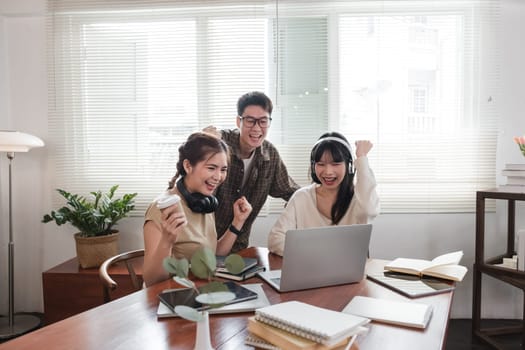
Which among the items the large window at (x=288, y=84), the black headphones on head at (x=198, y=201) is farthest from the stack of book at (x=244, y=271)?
the large window at (x=288, y=84)

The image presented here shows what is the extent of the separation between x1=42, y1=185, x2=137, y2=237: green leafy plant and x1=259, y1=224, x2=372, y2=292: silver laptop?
1.72 metres

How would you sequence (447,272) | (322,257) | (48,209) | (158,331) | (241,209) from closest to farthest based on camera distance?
(158,331) < (322,257) < (447,272) < (241,209) < (48,209)

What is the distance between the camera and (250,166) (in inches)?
102

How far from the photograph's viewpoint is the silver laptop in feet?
4.71

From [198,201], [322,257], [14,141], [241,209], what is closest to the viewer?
[322,257]

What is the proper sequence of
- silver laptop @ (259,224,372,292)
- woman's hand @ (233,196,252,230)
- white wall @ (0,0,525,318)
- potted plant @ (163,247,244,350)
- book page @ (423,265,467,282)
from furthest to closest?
white wall @ (0,0,525,318) < woman's hand @ (233,196,252,230) < book page @ (423,265,467,282) < silver laptop @ (259,224,372,292) < potted plant @ (163,247,244,350)

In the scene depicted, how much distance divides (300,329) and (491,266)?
213cm

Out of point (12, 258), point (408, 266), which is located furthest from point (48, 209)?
point (408, 266)

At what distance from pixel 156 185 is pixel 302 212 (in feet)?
4.81

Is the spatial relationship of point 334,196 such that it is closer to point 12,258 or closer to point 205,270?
point 205,270

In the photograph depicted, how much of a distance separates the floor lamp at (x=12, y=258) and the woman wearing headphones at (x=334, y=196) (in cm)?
181

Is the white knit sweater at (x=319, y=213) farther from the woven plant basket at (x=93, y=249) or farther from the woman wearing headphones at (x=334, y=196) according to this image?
the woven plant basket at (x=93, y=249)

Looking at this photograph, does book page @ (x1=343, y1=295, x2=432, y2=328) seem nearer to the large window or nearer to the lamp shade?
the large window

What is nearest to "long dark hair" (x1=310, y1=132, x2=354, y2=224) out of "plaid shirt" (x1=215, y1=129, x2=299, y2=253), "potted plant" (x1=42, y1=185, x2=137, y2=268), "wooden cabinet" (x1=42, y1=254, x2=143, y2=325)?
"plaid shirt" (x1=215, y1=129, x2=299, y2=253)
